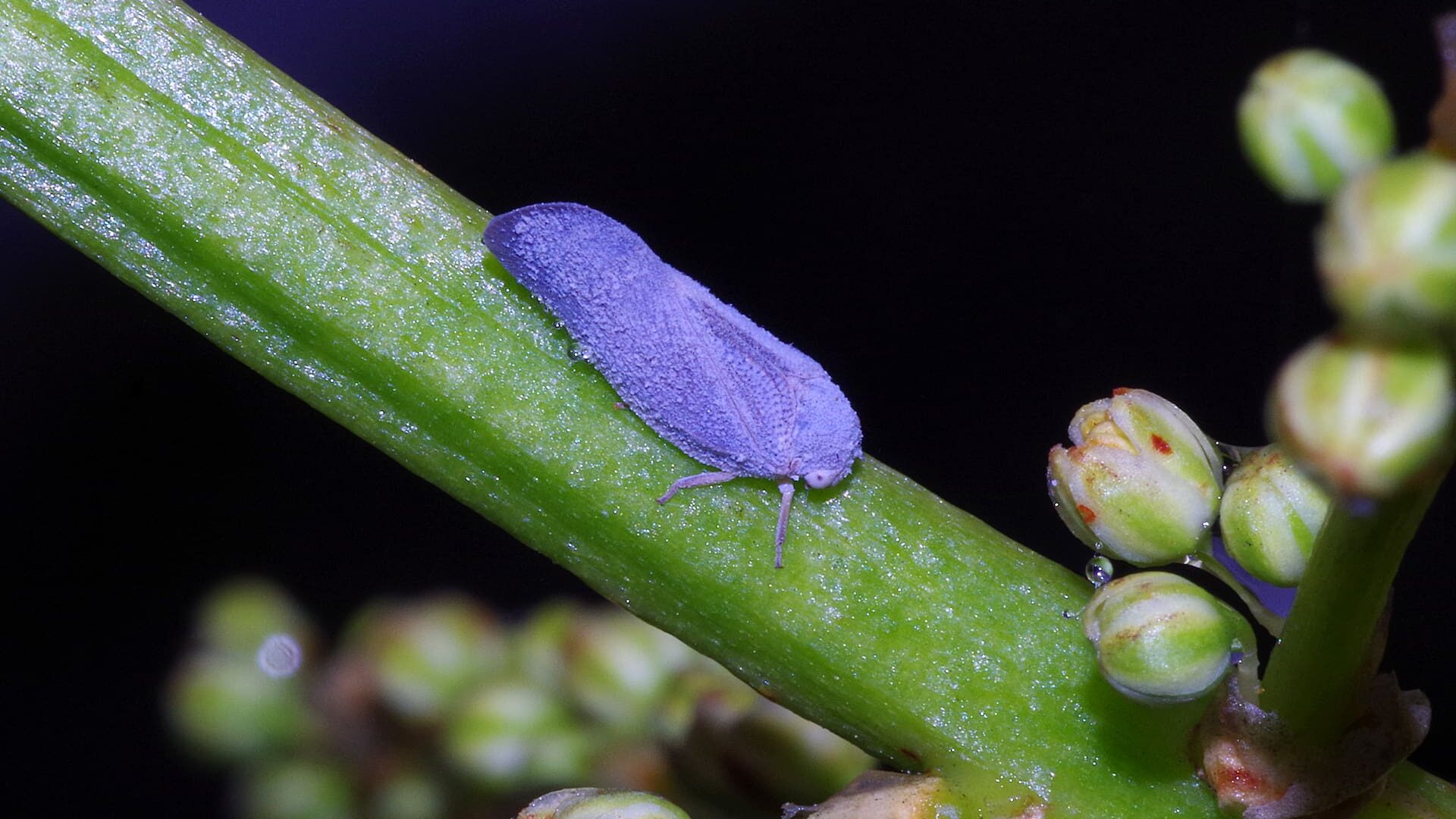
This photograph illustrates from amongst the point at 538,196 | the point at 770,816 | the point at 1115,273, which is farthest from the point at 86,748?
the point at 1115,273

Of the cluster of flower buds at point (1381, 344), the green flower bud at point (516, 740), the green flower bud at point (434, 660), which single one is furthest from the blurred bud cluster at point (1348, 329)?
the green flower bud at point (434, 660)

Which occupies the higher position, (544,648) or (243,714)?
(544,648)

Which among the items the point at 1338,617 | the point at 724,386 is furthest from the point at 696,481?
the point at 1338,617

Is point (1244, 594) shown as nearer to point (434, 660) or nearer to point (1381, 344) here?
point (1381, 344)

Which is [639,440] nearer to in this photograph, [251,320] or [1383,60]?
[251,320]

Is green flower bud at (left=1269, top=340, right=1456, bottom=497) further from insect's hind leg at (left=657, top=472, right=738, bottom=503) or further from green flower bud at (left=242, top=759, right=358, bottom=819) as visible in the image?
green flower bud at (left=242, top=759, right=358, bottom=819)

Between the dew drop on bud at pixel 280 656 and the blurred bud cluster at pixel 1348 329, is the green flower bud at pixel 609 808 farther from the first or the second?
the dew drop on bud at pixel 280 656

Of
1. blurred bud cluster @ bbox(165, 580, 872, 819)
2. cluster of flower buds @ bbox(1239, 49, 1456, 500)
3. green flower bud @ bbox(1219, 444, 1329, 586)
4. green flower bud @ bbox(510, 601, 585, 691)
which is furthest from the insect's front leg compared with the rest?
cluster of flower buds @ bbox(1239, 49, 1456, 500)
